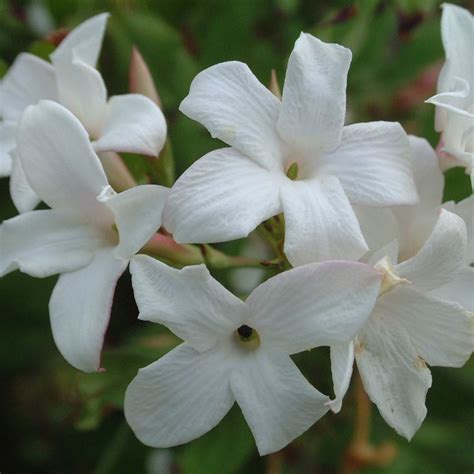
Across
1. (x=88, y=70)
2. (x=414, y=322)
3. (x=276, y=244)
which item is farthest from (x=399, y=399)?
(x=88, y=70)

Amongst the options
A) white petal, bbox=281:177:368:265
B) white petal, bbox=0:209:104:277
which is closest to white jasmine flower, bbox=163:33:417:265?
white petal, bbox=281:177:368:265

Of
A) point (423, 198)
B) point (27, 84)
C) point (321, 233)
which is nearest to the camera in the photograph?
point (321, 233)

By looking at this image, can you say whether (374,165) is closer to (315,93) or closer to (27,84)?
(315,93)

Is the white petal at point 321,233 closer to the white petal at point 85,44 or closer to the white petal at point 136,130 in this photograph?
the white petal at point 136,130

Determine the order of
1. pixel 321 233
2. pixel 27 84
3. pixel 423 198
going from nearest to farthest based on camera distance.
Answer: pixel 321 233
pixel 423 198
pixel 27 84

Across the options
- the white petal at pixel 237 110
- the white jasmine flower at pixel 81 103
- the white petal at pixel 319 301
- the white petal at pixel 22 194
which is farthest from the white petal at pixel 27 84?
Result: the white petal at pixel 319 301

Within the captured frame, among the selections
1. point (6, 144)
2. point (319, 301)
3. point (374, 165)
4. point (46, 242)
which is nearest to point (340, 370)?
point (319, 301)

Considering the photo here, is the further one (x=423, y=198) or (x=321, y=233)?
(x=423, y=198)
